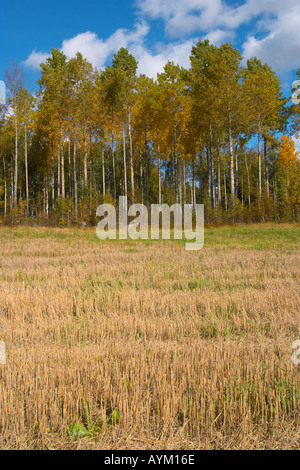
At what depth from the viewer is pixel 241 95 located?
25734 mm

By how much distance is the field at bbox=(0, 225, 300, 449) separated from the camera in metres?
2.40

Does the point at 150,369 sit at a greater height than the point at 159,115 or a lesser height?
lesser

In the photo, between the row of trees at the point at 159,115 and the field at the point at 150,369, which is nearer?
the field at the point at 150,369

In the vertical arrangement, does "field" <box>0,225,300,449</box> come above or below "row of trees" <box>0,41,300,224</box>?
below

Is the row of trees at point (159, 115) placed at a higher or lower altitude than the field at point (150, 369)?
higher

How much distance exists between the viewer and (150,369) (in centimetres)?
313

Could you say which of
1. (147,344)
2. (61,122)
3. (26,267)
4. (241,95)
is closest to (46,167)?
(61,122)

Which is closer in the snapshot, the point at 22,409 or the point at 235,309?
the point at 22,409

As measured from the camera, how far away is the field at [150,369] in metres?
2.40

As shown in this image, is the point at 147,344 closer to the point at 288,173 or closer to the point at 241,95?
the point at 241,95

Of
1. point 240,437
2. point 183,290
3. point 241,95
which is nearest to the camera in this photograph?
point 240,437

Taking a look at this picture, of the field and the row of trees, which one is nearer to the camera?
the field

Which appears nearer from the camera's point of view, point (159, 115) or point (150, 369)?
point (150, 369)

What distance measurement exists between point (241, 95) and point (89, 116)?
12427mm
